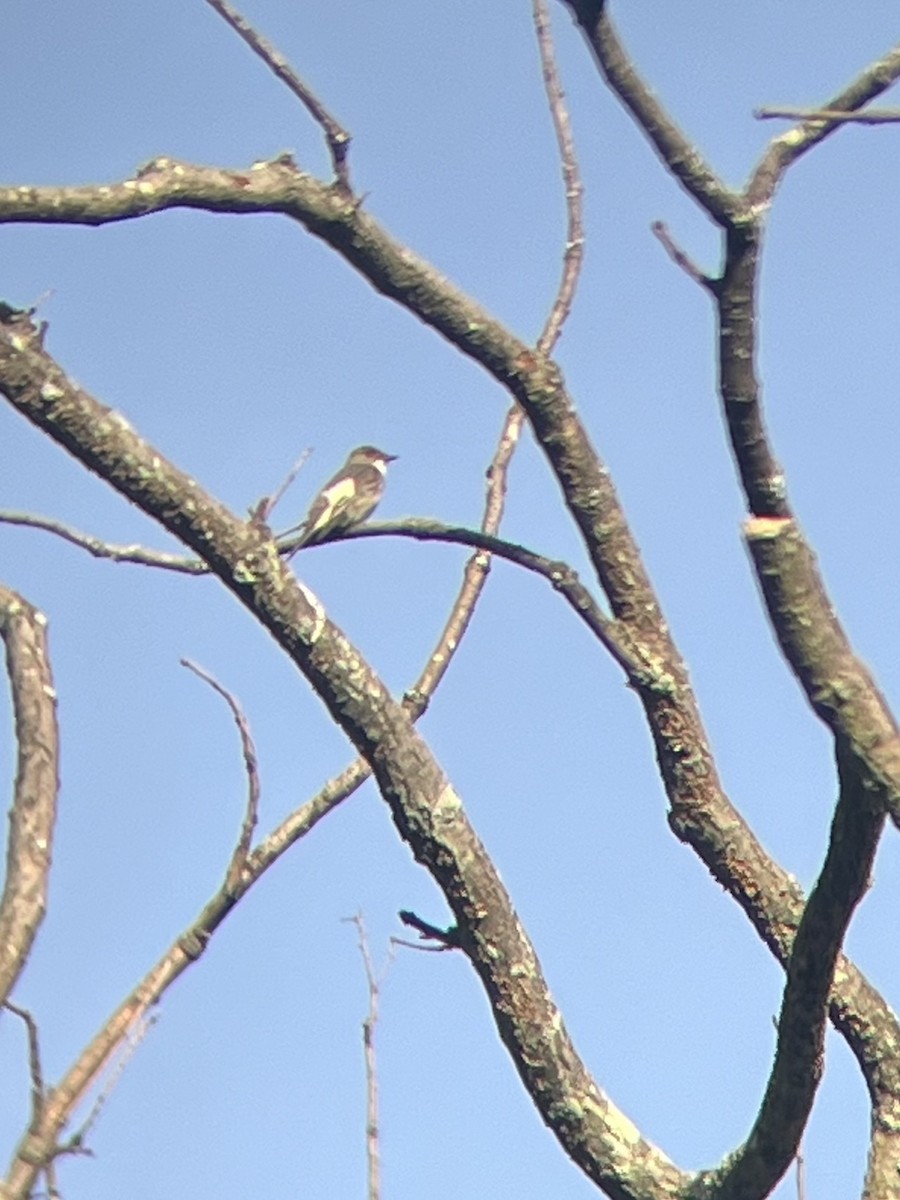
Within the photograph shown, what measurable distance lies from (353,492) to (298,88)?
675 centimetres

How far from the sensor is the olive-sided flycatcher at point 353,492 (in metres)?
9.80

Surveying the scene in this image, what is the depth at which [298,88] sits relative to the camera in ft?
12.3

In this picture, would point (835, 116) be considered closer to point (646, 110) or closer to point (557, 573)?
point (646, 110)

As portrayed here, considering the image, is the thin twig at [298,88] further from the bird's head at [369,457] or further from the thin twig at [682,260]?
the bird's head at [369,457]

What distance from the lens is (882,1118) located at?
3830 mm

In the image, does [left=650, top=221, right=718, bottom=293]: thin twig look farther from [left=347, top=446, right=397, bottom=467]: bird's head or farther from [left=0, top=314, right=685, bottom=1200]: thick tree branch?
[left=347, top=446, right=397, bottom=467]: bird's head

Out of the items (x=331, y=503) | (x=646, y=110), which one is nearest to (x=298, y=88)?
A: (x=646, y=110)

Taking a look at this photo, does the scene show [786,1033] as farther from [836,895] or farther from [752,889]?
[752,889]

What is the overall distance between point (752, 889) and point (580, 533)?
0.89m

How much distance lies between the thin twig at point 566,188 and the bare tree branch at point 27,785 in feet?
4.77

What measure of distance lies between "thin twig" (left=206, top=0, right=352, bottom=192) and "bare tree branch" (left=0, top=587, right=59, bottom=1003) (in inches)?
57.3

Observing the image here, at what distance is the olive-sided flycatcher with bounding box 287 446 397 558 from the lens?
9.80 meters

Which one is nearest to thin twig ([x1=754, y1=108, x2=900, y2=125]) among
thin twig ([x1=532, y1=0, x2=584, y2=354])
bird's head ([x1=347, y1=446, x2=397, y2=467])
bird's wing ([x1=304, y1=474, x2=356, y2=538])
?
thin twig ([x1=532, y1=0, x2=584, y2=354])

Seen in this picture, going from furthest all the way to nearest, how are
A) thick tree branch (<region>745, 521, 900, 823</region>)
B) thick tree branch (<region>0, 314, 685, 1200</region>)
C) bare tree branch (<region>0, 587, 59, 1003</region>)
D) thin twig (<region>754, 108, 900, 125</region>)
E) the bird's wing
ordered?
the bird's wing, bare tree branch (<region>0, 587, 59, 1003</region>), thick tree branch (<region>0, 314, 685, 1200</region>), thick tree branch (<region>745, 521, 900, 823</region>), thin twig (<region>754, 108, 900, 125</region>)
